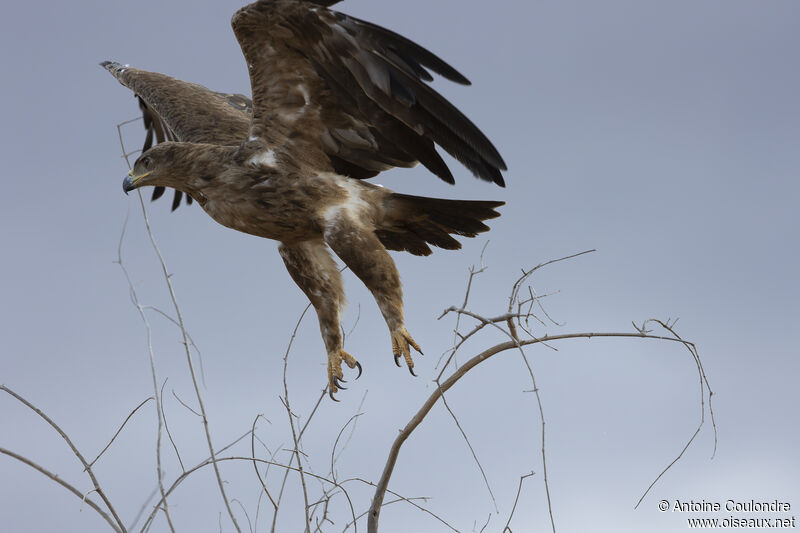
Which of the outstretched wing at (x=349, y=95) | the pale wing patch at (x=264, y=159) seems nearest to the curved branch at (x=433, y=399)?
the outstretched wing at (x=349, y=95)

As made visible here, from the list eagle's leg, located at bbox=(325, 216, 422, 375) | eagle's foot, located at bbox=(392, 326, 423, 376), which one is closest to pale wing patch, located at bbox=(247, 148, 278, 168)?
eagle's leg, located at bbox=(325, 216, 422, 375)

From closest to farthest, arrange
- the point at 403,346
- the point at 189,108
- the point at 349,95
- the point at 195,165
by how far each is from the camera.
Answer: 1. the point at 403,346
2. the point at 349,95
3. the point at 195,165
4. the point at 189,108

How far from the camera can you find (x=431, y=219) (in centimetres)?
473

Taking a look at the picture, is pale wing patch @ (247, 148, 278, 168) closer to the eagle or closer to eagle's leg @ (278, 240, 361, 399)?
the eagle

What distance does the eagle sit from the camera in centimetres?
412

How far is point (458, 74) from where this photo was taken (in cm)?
384

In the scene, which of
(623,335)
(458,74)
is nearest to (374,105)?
(458,74)

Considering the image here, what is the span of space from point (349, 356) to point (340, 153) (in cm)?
114

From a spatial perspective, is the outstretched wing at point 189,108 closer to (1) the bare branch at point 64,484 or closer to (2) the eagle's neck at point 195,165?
(2) the eagle's neck at point 195,165

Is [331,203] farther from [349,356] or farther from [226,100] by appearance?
[226,100]

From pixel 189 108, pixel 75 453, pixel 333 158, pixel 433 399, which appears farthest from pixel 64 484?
pixel 189 108

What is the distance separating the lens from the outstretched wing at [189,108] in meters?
5.38

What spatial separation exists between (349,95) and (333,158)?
18.2 inches

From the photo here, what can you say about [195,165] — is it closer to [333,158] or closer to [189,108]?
[333,158]
